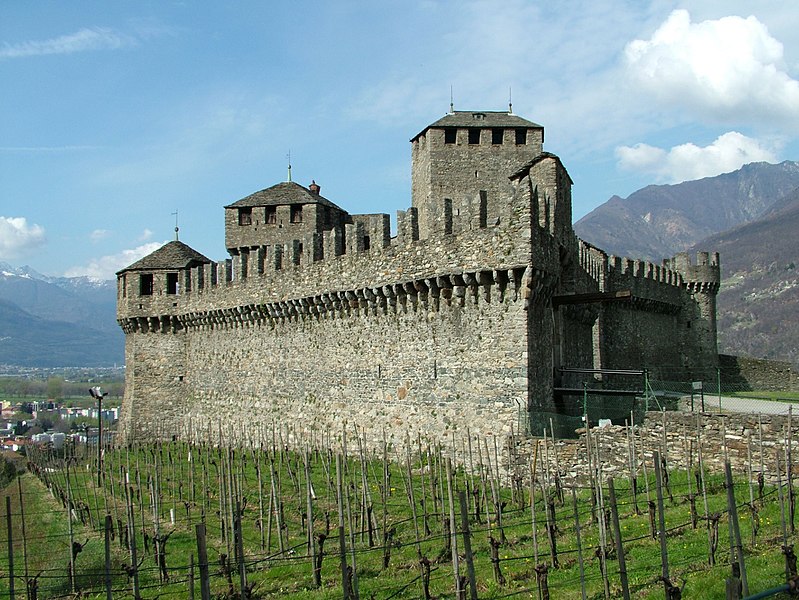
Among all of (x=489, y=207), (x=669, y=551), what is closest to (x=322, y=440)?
(x=489, y=207)

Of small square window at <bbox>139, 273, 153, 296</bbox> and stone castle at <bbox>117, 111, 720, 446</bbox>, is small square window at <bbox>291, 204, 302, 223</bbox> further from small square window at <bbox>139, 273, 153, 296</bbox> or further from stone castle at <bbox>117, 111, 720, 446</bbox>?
small square window at <bbox>139, 273, 153, 296</bbox>

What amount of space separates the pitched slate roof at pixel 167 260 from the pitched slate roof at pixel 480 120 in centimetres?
1084

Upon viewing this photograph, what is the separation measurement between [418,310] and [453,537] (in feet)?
34.1

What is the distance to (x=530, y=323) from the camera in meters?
18.7

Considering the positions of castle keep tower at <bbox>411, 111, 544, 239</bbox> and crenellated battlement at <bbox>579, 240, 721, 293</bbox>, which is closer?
crenellated battlement at <bbox>579, 240, 721, 293</bbox>

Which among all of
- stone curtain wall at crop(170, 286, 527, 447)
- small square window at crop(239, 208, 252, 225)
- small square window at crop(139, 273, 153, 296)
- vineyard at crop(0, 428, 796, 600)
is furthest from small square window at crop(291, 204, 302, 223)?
vineyard at crop(0, 428, 796, 600)

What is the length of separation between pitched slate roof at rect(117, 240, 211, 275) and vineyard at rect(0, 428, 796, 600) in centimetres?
1487

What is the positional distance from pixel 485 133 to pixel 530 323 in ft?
55.6

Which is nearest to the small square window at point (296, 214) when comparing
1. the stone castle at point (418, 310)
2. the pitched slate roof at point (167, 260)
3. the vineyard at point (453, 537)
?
the stone castle at point (418, 310)

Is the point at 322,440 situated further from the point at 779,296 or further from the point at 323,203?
the point at 779,296

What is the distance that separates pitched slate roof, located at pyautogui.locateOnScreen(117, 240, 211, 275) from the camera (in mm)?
35094

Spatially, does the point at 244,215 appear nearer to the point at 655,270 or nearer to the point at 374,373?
the point at 374,373

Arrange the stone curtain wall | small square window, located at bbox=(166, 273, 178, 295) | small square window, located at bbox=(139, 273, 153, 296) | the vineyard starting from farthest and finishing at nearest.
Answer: small square window, located at bbox=(139, 273, 153, 296), small square window, located at bbox=(166, 273, 178, 295), the stone curtain wall, the vineyard

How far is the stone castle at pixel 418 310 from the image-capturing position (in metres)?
19.2
